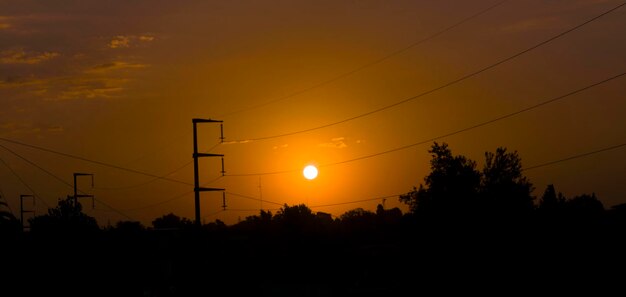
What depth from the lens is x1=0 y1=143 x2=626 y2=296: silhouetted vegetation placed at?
59.7m

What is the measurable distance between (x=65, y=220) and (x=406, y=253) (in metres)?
29.4

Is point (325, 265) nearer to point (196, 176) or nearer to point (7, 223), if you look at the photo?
point (196, 176)

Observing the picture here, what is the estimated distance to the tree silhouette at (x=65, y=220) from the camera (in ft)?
237

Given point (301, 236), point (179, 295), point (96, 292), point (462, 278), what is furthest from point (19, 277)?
point (301, 236)

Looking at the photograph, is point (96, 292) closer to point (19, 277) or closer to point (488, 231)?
point (19, 277)

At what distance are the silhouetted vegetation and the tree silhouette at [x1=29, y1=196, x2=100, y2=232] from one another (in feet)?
0.58

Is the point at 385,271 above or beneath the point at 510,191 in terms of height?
beneath

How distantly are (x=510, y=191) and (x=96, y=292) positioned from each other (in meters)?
33.6

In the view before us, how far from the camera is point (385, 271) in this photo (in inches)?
3275

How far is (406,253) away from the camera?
238 feet

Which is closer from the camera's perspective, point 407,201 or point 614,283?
point 614,283

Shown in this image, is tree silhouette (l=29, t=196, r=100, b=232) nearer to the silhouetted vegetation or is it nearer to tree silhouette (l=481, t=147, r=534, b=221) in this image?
the silhouetted vegetation

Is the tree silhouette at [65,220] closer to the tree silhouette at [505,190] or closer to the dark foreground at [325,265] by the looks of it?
the dark foreground at [325,265]

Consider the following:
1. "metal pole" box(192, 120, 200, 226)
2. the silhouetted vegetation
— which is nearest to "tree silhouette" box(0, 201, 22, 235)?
the silhouetted vegetation
